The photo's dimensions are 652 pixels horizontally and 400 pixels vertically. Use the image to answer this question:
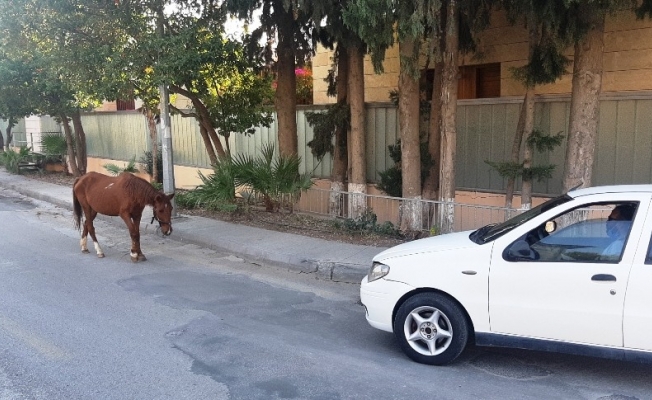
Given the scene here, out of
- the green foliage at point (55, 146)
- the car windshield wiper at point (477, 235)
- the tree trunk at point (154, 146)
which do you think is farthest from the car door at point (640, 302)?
the green foliage at point (55, 146)

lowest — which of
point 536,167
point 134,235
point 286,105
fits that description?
point 134,235

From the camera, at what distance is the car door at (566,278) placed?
4.42 meters

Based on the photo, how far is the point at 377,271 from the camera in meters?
5.42

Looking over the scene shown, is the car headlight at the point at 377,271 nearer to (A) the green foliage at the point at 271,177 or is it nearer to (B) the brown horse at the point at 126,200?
(B) the brown horse at the point at 126,200

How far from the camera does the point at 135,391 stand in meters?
4.55

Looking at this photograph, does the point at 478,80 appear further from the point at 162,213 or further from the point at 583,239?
the point at 583,239

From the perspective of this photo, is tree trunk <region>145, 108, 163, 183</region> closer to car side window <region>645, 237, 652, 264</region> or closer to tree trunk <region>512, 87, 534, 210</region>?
tree trunk <region>512, 87, 534, 210</region>

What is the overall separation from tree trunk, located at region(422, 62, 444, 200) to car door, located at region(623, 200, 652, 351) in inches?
291

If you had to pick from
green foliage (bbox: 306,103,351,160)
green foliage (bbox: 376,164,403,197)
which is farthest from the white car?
green foliage (bbox: 306,103,351,160)

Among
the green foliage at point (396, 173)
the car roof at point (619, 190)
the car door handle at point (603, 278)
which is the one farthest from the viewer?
the green foliage at point (396, 173)

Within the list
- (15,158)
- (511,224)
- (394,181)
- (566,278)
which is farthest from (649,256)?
(15,158)

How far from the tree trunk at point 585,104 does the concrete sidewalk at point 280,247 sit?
3423 mm

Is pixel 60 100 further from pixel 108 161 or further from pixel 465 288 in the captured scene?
pixel 465 288

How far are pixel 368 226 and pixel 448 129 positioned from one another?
2351 mm
